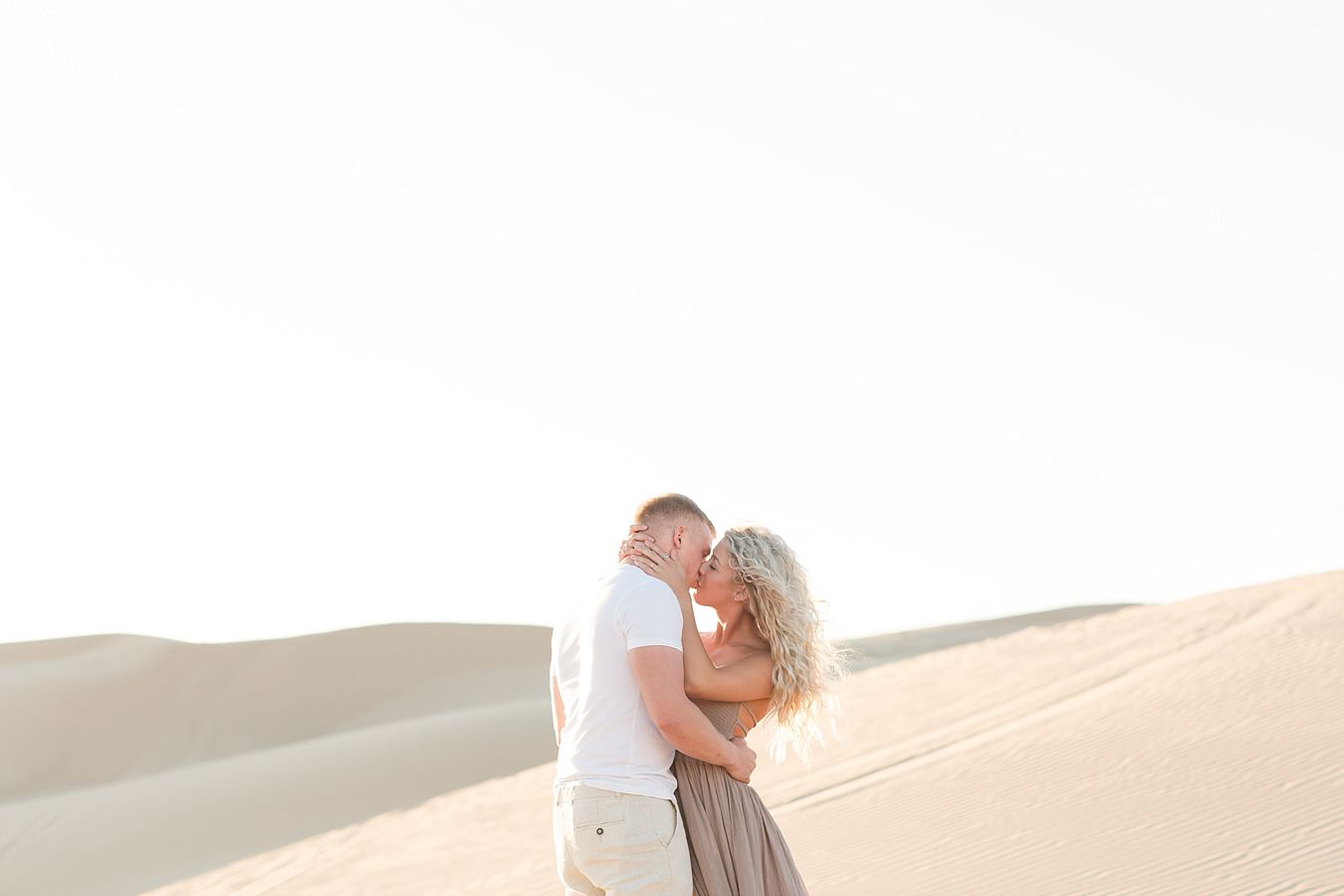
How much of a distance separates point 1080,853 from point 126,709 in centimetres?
2294

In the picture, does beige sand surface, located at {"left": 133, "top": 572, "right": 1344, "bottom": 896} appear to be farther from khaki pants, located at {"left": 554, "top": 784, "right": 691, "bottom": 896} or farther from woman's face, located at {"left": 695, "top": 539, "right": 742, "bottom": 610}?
khaki pants, located at {"left": 554, "top": 784, "right": 691, "bottom": 896}

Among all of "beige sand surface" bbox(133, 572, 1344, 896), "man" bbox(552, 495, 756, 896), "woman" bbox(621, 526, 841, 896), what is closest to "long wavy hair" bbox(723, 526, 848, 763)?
"woman" bbox(621, 526, 841, 896)

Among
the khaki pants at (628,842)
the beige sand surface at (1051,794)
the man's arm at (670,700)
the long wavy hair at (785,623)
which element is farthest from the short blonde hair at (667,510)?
the beige sand surface at (1051,794)

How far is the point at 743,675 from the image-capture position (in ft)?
13.4

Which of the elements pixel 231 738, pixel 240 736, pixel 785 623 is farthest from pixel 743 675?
pixel 240 736

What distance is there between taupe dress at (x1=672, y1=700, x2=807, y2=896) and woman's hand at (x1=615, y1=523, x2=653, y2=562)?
1.49 ft

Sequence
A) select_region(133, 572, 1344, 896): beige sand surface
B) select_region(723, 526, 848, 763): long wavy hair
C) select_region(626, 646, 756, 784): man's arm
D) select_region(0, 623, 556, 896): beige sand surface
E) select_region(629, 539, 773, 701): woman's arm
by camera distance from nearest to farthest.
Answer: select_region(626, 646, 756, 784): man's arm → select_region(629, 539, 773, 701): woman's arm → select_region(723, 526, 848, 763): long wavy hair → select_region(133, 572, 1344, 896): beige sand surface → select_region(0, 623, 556, 896): beige sand surface

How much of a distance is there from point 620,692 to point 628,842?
1.29 ft

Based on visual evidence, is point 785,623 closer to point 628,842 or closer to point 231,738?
point 628,842

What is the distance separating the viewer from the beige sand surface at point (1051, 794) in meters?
9.23

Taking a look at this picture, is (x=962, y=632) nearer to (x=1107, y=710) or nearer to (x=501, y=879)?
(x=1107, y=710)

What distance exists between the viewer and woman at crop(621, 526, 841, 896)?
398 cm

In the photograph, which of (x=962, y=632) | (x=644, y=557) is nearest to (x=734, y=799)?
(x=644, y=557)

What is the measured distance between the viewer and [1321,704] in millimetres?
12609
